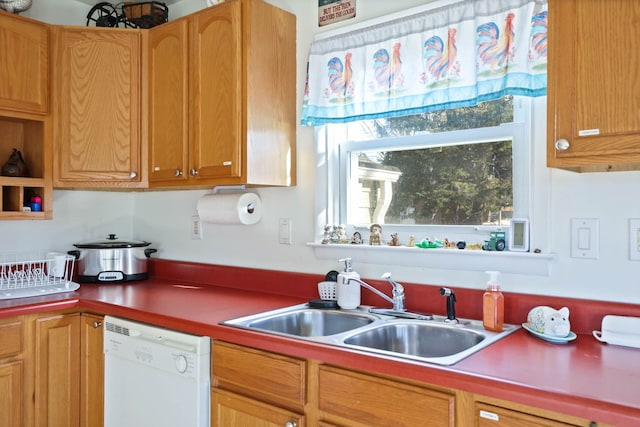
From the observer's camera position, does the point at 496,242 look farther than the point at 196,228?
No

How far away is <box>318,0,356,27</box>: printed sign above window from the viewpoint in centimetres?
220

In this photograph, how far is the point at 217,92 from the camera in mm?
2238

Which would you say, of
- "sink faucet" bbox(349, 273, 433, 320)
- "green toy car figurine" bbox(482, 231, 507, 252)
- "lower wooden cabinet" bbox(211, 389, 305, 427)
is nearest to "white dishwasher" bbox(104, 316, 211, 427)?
"lower wooden cabinet" bbox(211, 389, 305, 427)

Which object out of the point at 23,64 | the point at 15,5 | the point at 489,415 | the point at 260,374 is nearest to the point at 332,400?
the point at 260,374

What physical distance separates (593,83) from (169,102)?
1839mm

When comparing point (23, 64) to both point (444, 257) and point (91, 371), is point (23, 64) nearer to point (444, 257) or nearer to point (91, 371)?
point (91, 371)

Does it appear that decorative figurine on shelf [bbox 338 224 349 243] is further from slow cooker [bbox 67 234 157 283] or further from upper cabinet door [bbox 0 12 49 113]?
upper cabinet door [bbox 0 12 49 113]

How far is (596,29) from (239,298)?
165cm

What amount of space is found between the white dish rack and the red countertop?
0.11 m

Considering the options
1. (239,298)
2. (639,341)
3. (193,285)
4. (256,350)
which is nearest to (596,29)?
(639,341)

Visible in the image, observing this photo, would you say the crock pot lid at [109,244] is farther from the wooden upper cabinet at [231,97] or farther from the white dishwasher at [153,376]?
the white dishwasher at [153,376]

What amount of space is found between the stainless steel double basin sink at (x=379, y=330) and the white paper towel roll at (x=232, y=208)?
0.57 meters

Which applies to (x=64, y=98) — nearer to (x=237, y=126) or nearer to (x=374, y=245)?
(x=237, y=126)

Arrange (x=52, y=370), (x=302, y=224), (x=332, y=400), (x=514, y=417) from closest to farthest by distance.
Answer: (x=514, y=417)
(x=332, y=400)
(x=52, y=370)
(x=302, y=224)
